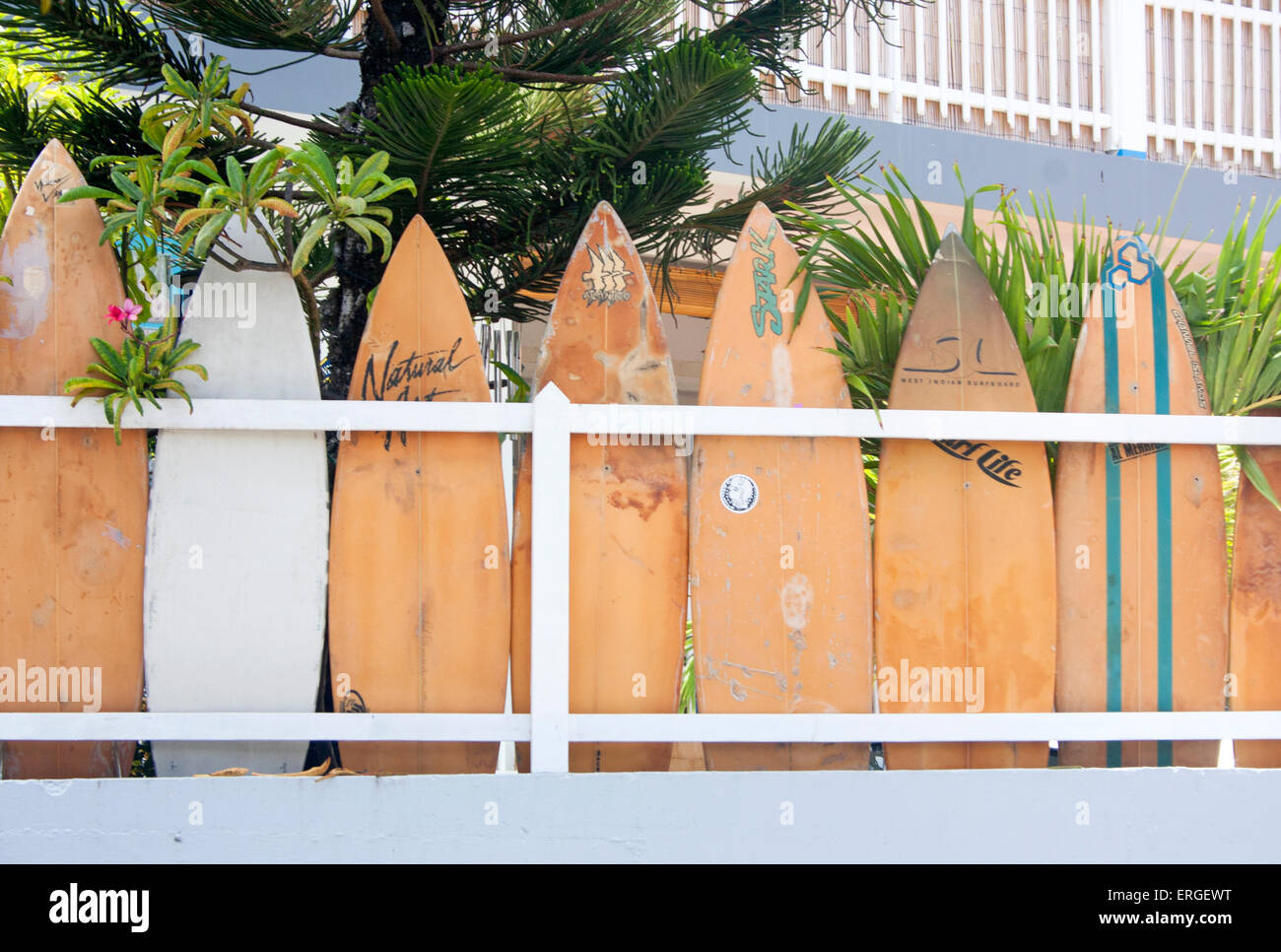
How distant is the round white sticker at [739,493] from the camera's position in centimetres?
226

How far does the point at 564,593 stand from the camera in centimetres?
204

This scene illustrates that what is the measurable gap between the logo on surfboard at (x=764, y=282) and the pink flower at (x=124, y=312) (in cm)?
129

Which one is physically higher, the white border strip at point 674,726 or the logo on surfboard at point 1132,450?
the logo on surfboard at point 1132,450

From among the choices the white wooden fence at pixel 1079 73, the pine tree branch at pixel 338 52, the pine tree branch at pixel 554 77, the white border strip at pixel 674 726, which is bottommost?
the white border strip at pixel 674 726

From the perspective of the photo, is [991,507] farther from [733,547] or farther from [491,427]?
[491,427]

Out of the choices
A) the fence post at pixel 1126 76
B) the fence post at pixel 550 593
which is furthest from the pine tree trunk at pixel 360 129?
the fence post at pixel 1126 76

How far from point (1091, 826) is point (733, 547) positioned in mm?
877

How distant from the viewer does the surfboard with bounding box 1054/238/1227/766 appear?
7.51 ft

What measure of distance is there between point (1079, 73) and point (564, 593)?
6448 mm

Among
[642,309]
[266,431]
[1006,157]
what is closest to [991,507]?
[642,309]

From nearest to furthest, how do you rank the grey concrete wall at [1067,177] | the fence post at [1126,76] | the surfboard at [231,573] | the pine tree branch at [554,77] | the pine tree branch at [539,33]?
the surfboard at [231,573] < the pine tree branch at [539,33] < the pine tree branch at [554,77] < the grey concrete wall at [1067,177] < the fence post at [1126,76]

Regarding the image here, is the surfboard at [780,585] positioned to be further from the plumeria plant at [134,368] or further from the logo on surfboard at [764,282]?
the plumeria plant at [134,368]

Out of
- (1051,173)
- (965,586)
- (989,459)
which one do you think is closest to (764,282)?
(989,459)

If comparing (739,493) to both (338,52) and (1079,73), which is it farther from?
(1079,73)
